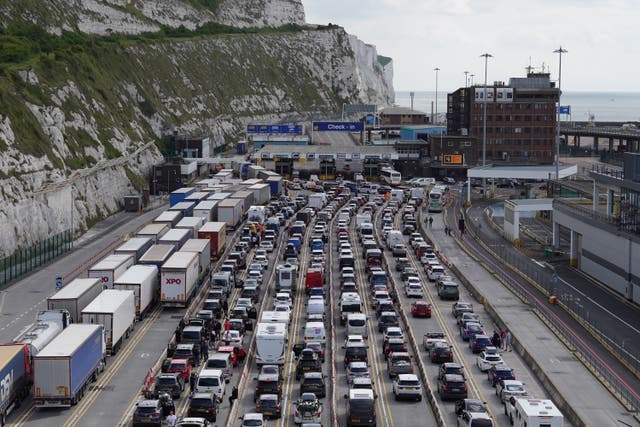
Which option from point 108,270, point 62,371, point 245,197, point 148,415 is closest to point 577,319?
point 108,270

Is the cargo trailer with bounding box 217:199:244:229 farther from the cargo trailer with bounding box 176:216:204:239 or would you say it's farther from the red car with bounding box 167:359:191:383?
the red car with bounding box 167:359:191:383

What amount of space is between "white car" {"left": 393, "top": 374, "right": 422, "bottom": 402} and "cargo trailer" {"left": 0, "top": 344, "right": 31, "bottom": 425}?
14181 mm

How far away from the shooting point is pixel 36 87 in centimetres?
10269

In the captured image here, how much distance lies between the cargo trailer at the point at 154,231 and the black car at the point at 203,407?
1225 inches

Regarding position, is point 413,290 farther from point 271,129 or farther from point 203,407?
point 271,129

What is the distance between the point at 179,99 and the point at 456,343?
120 m

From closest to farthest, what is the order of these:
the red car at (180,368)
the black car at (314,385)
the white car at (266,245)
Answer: the black car at (314,385), the red car at (180,368), the white car at (266,245)

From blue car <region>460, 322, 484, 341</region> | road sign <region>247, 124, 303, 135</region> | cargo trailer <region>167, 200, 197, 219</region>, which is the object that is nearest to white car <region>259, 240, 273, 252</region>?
cargo trailer <region>167, 200, 197, 219</region>

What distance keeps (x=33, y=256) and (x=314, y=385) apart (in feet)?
122

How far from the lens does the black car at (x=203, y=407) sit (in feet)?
119

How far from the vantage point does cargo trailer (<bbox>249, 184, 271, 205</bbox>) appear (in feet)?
335

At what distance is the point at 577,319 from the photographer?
53.8 metres

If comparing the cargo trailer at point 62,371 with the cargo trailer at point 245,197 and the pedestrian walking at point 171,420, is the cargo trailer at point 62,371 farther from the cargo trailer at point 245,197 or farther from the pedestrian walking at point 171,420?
the cargo trailer at point 245,197

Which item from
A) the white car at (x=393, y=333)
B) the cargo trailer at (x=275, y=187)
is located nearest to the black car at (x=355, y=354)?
the white car at (x=393, y=333)
